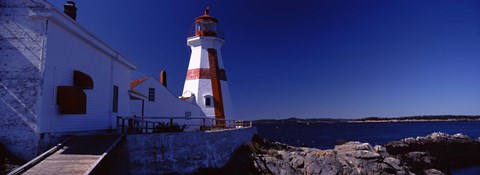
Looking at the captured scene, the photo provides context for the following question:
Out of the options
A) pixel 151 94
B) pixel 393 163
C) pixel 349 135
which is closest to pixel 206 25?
pixel 151 94

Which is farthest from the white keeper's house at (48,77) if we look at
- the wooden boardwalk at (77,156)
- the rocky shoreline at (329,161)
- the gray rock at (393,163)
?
the gray rock at (393,163)

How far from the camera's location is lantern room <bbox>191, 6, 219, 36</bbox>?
31656 mm

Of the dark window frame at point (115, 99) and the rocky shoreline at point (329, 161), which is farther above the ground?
the dark window frame at point (115, 99)

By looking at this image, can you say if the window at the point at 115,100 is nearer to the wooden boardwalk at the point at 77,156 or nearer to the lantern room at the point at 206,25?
the wooden boardwalk at the point at 77,156

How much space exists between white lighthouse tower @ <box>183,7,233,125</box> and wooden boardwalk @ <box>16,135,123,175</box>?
56.1 ft

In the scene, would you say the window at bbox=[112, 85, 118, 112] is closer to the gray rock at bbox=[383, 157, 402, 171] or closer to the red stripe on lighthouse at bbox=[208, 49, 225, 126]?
the red stripe on lighthouse at bbox=[208, 49, 225, 126]

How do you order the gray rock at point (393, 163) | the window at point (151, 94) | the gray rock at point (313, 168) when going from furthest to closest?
the window at point (151, 94), the gray rock at point (393, 163), the gray rock at point (313, 168)

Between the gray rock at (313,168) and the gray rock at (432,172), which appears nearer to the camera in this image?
the gray rock at (313,168)

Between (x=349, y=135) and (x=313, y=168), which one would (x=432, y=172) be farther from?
(x=349, y=135)

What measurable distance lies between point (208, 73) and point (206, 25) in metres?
4.81

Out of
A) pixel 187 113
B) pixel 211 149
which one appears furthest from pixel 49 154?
pixel 187 113

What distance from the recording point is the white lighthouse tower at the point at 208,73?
100 feet

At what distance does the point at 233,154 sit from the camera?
2169cm

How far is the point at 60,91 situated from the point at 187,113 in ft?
54.7
